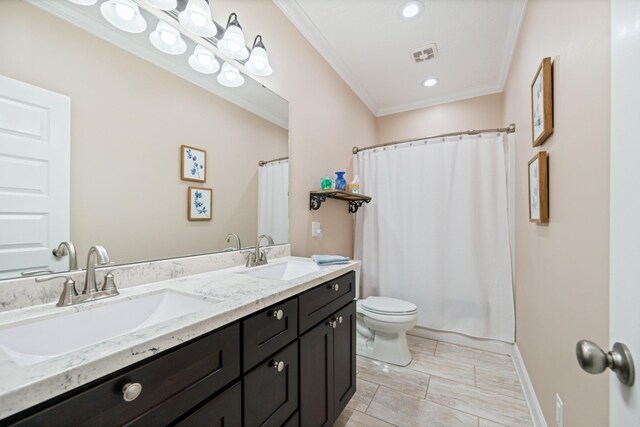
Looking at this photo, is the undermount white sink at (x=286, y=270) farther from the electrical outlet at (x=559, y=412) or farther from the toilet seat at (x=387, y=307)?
the electrical outlet at (x=559, y=412)

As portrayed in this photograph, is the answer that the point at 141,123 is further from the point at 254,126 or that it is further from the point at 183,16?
the point at 254,126

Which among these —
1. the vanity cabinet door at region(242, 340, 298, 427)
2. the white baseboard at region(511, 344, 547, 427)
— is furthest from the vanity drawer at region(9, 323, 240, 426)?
the white baseboard at region(511, 344, 547, 427)

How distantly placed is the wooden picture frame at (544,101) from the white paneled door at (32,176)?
1.89m

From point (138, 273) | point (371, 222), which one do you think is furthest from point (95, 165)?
point (371, 222)

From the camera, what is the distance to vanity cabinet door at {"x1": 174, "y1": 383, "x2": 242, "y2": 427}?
667 mm

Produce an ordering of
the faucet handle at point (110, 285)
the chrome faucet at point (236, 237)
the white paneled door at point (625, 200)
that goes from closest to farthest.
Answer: the white paneled door at point (625, 200) → the faucet handle at point (110, 285) → the chrome faucet at point (236, 237)

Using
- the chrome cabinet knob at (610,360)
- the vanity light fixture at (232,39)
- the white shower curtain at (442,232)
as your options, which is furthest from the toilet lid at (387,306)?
the vanity light fixture at (232,39)

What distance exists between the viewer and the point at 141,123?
109cm

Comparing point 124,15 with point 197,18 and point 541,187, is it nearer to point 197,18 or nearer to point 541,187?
point 197,18

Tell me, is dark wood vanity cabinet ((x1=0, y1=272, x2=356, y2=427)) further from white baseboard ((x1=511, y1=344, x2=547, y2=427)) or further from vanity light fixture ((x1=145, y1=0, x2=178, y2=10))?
vanity light fixture ((x1=145, y1=0, x2=178, y2=10))

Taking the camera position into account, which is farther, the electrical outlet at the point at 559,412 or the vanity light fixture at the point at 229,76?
the vanity light fixture at the point at 229,76

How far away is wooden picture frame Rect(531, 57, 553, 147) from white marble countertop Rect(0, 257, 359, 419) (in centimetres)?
127

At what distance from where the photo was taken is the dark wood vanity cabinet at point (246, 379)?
1.68ft

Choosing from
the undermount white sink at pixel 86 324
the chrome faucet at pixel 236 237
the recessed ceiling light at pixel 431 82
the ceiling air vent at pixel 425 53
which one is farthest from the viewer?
the recessed ceiling light at pixel 431 82
